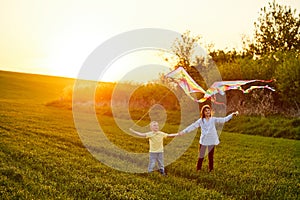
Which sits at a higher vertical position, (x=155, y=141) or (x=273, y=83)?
(x=273, y=83)

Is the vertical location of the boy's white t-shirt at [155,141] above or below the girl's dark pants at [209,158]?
above

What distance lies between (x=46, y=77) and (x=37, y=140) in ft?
402

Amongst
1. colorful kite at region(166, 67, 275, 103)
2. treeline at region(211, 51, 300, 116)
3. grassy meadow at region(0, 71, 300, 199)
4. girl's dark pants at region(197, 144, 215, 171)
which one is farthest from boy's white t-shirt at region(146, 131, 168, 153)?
treeline at region(211, 51, 300, 116)

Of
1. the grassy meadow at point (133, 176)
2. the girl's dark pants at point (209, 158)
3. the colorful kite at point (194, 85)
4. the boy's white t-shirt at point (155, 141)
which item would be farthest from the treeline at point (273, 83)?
the boy's white t-shirt at point (155, 141)

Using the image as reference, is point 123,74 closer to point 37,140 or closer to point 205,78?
point 37,140

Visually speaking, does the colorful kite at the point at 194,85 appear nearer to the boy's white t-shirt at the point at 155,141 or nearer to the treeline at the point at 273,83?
the boy's white t-shirt at the point at 155,141

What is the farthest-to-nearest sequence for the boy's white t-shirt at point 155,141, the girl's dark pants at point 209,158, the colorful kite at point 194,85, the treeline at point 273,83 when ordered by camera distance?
the treeline at point 273,83 → the girl's dark pants at point 209,158 → the boy's white t-shirt at point 155,141 → the colorful kite at point 194,85

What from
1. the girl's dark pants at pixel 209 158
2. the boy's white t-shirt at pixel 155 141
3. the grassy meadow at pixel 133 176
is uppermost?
the boy's white t-shirt at pixel 155 141

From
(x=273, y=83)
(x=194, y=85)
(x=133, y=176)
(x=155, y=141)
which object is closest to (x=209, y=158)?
(x=155, y=141)

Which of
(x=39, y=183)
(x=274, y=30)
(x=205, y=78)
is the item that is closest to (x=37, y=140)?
(x=39, y=183)

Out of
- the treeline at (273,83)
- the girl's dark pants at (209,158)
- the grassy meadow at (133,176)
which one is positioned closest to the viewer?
the grassy meadow at (133,176)

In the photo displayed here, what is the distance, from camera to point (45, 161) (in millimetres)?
12594

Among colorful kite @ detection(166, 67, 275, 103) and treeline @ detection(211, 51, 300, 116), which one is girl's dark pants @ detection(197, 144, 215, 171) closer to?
colorful kite @ detection(166, 67, 275, 103)

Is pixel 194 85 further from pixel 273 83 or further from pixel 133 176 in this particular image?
pixel 273 83
